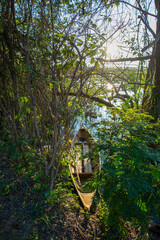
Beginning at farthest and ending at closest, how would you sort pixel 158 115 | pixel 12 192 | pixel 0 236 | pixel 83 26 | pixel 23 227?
pixel 158 115
pixel 83 26
pixel 12 192
pixel 23 227
pixel 0 236

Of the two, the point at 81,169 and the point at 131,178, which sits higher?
the point at 131,178

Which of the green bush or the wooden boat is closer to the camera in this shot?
the green bush

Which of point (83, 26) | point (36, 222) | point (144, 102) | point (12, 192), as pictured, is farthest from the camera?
point (144, 102)

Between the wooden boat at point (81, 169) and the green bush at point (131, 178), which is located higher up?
the green bush at point (131, 178)

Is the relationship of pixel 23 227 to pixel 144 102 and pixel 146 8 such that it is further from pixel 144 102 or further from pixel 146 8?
pixel 146 8

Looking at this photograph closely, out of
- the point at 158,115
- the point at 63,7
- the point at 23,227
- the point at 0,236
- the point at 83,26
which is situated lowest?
the point at 23,227

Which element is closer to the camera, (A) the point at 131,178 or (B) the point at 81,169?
(A) the point at 131,178

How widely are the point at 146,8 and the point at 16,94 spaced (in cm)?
334

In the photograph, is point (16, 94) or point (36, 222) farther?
point (16, 94)

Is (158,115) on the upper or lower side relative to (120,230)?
upper

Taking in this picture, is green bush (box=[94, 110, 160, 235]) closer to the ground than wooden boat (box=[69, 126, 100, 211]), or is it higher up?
higher up

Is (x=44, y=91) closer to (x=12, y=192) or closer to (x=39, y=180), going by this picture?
(x=39, y=180)

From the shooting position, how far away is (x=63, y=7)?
7.76 ft

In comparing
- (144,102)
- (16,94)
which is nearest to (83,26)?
(16,94)
